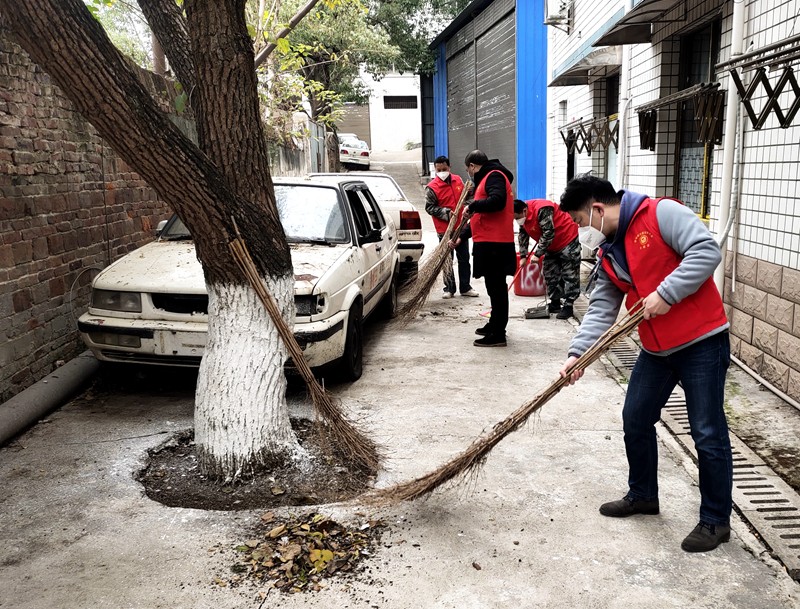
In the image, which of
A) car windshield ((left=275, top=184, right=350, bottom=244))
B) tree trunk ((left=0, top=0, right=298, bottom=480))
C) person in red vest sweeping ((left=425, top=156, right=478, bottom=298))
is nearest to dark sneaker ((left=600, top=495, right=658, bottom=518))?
tree trunk ((left=0, top=0, right=298, bottom=480))

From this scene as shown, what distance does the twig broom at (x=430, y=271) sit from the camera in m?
7.85

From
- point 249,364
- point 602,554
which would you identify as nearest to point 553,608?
point 602,554

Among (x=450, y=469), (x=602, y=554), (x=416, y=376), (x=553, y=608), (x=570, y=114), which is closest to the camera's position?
(x=553, y=608)

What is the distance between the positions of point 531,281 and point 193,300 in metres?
5.24

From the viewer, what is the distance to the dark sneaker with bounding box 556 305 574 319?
8445 mm

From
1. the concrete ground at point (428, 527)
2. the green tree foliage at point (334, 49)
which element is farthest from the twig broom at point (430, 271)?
the green tree foliage at point (334, 49)

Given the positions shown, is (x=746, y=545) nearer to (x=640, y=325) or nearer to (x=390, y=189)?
(x=640, y=325)

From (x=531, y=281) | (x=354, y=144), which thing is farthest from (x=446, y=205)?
(x=354, y=144)

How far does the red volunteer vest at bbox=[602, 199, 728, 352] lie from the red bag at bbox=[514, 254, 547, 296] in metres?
5.98

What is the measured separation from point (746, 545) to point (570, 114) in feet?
38.1

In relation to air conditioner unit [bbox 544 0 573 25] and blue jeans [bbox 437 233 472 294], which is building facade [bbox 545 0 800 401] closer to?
blue jeans [bbox 437 233 472 294]

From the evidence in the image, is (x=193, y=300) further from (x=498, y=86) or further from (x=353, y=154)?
(x=353, y=154)

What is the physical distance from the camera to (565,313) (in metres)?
8.45

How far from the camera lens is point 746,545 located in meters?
3.43
